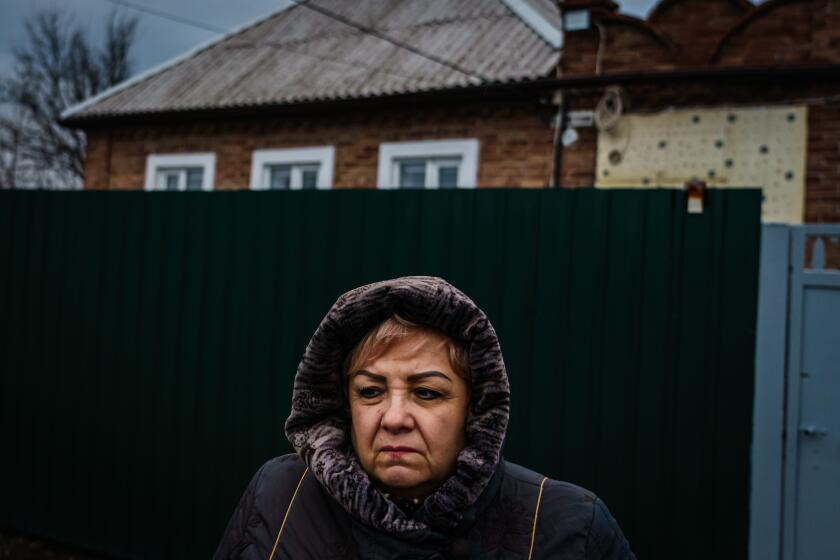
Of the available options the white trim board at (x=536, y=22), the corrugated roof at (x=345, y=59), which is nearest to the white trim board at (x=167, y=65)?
the corrugated roof at (x=345, y=59)

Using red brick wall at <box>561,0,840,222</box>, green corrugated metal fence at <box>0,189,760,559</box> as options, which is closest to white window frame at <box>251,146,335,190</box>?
red brick wall at <box>561,0,840,222</box>

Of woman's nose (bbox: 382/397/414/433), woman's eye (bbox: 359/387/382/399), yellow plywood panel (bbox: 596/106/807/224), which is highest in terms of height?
yellow plywood panel (bbox: 596/106/807/224)

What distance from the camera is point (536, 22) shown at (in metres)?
8.91

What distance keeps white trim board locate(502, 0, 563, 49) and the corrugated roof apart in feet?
0.22

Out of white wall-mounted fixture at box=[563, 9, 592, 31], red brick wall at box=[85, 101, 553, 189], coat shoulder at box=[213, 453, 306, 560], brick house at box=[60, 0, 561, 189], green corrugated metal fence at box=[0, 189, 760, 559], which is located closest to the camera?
coat shoulder at box=[213, 453, 306, 560]

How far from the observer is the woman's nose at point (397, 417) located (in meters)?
1.53

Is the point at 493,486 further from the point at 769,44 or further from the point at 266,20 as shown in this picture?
the point at 266,20

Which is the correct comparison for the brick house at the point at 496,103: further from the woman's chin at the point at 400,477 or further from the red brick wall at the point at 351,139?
the woman's chin at the point at 400,477

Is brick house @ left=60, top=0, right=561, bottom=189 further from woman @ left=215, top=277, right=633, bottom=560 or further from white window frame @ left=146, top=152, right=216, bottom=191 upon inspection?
woman @ left=215, top=277, right=633, bottom=560

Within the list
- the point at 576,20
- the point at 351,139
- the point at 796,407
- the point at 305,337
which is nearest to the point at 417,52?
the point at 351,139

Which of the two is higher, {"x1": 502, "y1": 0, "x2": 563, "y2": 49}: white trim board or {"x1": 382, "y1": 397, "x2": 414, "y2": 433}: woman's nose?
{"x1": 502, "y1": 0, "x2": 563, "y2": 49}: white trim board

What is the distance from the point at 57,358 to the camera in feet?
14.7

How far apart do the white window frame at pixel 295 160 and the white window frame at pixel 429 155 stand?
29.8 inches

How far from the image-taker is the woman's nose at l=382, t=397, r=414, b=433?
1532mm
